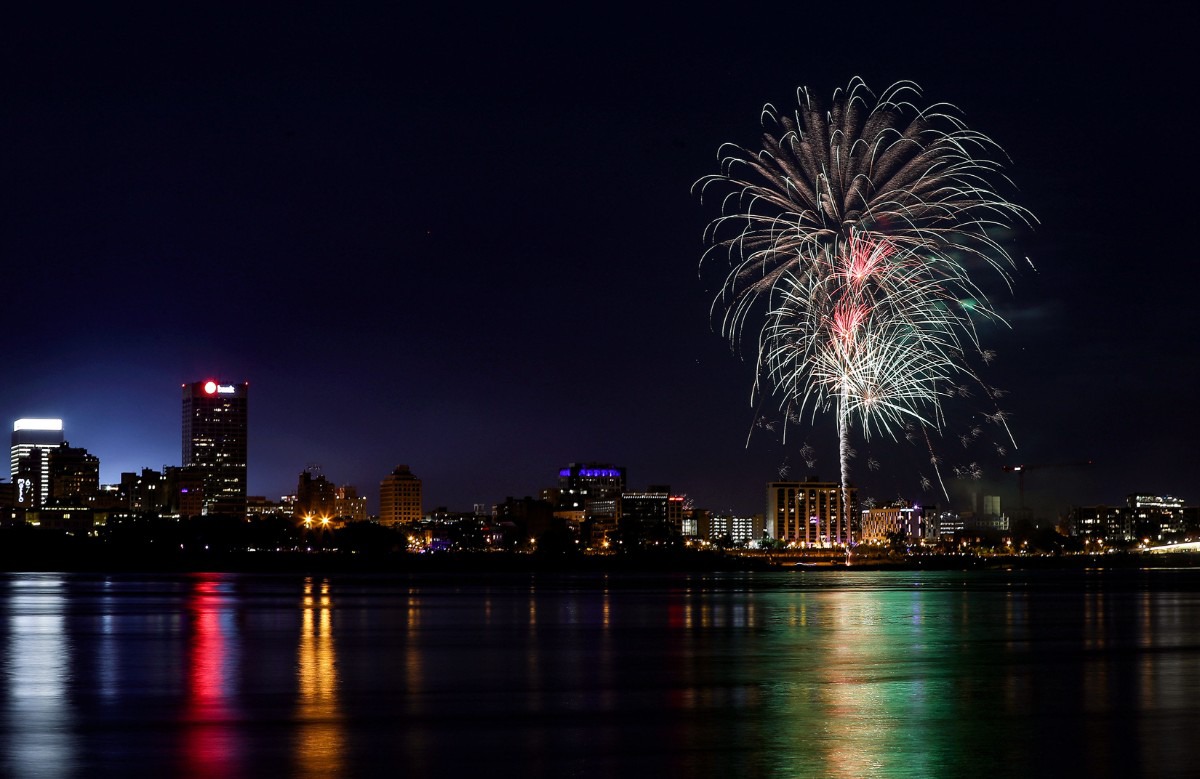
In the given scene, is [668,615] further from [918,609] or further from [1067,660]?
[1067,660]

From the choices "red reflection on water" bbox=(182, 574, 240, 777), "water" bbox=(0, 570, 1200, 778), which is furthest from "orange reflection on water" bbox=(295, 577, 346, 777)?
"red reflection on water" bbox=(182, 574, 240, 777)

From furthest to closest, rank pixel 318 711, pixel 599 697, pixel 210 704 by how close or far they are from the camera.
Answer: pixel 599 697, pixel 210 704, pixel 318 711

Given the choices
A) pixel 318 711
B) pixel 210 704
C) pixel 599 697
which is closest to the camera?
pixel 318 711

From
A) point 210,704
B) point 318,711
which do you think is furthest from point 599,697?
point 210,704

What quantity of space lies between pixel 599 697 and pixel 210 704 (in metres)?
6.46

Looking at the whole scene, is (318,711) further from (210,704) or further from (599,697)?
(599,697)

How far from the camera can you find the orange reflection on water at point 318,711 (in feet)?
55.7

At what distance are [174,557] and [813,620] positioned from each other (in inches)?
6133

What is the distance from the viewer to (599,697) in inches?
954

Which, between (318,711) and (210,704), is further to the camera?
(210,704)

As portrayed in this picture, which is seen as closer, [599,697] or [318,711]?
[318,711]

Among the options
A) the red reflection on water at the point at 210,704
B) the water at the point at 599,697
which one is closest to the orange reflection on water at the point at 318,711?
the water at the point at 599,697

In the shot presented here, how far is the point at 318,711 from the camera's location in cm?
2202

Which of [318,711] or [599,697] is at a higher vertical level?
[318,711]
